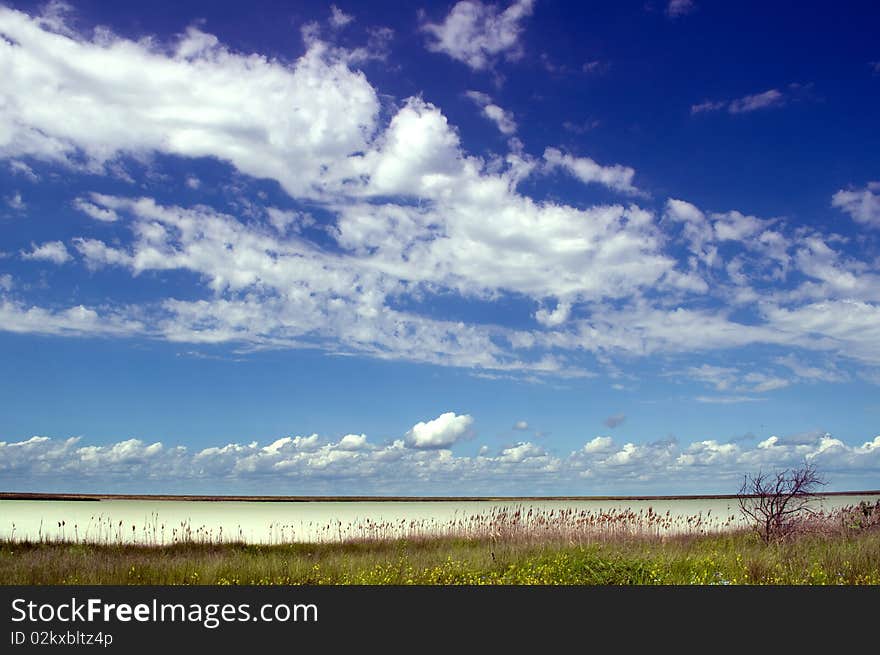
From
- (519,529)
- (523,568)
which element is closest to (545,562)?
(523,568)

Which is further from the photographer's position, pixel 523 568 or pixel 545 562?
pixel 545 562

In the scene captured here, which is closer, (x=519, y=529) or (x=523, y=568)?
(x=523, y=568)

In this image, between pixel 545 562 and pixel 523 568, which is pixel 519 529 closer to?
pixel 545 562

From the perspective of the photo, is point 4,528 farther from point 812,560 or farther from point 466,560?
point 812,560

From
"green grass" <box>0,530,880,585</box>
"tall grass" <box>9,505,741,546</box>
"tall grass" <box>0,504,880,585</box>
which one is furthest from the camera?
"tall grass" <box>9,505,741,546</box>

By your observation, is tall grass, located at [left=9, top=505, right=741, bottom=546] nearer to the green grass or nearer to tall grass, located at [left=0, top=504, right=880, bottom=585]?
tall grass, located at [left=0, top=504, right=880, bottom=585]

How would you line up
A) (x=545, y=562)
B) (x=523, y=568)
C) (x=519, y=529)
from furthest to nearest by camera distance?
(x=519, y=529)
(x=545, y=562)
(x=523, y=568)

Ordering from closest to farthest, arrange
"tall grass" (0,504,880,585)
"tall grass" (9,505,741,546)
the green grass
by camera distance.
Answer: the green grass
"tall grass" (0,504,880,585)
"tall grass" (9,505,741,546)

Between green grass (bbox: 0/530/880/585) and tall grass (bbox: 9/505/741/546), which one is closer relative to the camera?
green grass (bbox: 0/530/880/585)

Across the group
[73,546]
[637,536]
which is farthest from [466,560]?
[73,546]

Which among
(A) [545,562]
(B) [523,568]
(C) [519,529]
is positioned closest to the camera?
(B) [523,568]

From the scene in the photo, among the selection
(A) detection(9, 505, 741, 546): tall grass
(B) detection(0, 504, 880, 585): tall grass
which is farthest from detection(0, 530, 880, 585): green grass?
(A) detection(9, 505, 741, 546): tall grass

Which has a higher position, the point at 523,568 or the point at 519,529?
the point at 523,568

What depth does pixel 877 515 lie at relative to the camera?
1219 inches
